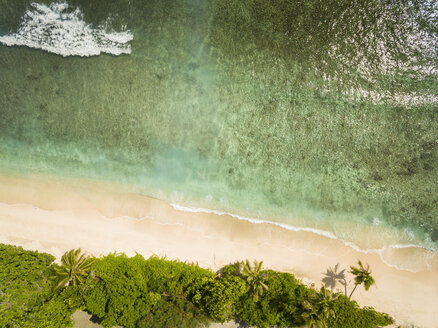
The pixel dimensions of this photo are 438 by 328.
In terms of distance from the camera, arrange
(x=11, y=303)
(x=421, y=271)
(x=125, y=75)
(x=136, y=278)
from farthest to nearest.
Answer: (x=125, y=75) → (x=421, y=271) → (x=136, y=278) → (x=11, y=303)

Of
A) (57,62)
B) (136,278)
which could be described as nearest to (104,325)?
(136,278)

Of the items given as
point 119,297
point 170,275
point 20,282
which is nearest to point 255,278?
point 170,275

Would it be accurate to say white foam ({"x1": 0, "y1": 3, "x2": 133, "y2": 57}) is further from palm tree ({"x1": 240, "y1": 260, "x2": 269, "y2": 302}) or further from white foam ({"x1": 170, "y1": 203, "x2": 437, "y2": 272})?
palm tree ({"x1": 240, "y1": 260, "x2": 269, "y2": 302})

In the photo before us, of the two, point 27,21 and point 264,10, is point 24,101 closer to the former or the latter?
point 27,21

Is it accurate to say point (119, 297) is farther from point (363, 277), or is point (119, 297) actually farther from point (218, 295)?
point (363, 277)

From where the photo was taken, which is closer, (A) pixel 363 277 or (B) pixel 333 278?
(A) pixel 363 277
